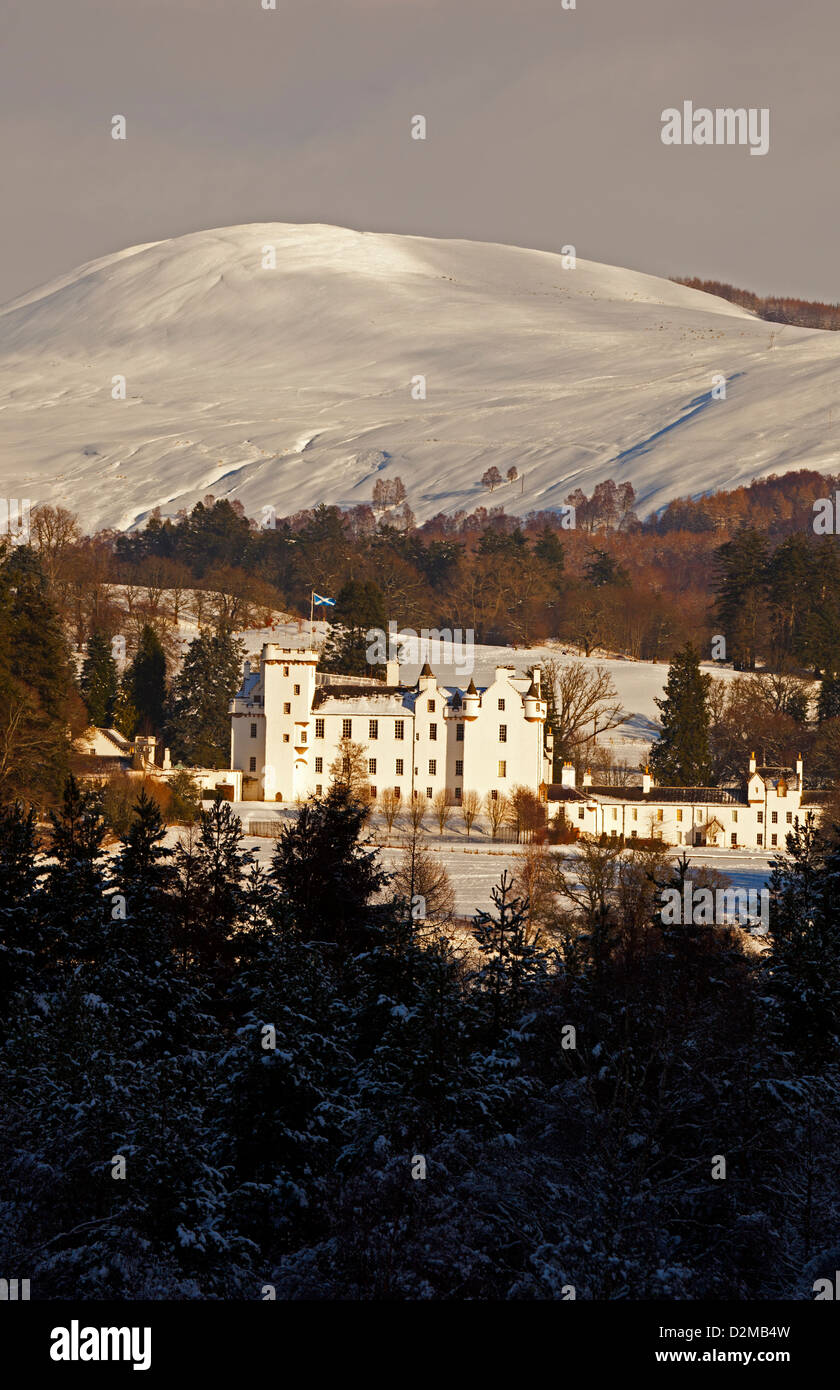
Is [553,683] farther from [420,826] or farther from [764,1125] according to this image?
[764,1125]

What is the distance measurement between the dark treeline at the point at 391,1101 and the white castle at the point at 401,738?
3399 cm

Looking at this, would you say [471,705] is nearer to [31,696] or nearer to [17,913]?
[31,696]

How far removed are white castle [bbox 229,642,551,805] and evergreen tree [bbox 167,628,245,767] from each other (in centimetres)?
214

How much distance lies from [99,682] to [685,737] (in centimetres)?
2301

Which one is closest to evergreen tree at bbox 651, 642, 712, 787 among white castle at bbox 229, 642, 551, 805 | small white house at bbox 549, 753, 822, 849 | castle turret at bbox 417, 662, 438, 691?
small white house at bbox 549, 753, 822, 849

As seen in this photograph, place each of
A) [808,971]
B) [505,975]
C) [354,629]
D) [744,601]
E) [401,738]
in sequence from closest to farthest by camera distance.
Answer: [808,971] < [505,975] < [401,738] < [354,629] < [744,601]

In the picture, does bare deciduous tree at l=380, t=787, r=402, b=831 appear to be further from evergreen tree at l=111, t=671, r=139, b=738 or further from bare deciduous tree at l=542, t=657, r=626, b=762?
evergreen tree at l=111, t=671, r=139, b=738

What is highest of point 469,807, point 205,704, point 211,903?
point 205,704

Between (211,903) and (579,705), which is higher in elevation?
(579,705)

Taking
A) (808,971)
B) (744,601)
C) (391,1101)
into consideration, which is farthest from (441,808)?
(391,1101)

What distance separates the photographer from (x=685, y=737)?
76250 mm

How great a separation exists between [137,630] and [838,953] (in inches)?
2654

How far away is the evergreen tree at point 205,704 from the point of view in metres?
73.2
